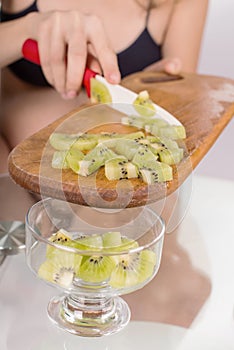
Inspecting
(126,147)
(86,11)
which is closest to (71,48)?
(126,147)

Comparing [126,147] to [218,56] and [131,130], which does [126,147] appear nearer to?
[131,130]

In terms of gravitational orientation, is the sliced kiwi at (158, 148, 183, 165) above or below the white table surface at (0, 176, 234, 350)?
above

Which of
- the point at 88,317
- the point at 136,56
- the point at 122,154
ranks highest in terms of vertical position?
the point at 122,154

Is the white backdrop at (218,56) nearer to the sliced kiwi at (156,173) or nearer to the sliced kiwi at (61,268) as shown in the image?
the sliced kiwi at (156,173)

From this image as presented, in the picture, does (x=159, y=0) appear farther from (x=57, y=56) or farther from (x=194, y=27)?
(x=57, y=56)

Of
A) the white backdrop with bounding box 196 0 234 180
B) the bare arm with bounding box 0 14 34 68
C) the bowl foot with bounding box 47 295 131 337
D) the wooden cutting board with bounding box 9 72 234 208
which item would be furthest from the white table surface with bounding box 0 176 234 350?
the white backdrop with bounding box 196 0 234 180

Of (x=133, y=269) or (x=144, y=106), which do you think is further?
(x=144, y=106)

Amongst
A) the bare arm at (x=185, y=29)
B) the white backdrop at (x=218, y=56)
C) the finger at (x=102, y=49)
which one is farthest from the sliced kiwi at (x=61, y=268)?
the white backdrop at (x=218, y=56)

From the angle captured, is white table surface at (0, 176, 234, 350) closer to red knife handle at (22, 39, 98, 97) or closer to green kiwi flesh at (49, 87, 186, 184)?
green kiwi flesh at (49, 87, 186, 184)
